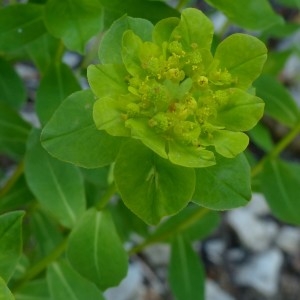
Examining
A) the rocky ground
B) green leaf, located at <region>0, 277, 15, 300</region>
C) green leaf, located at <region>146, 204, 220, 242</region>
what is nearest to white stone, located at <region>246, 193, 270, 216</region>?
the rocky ground

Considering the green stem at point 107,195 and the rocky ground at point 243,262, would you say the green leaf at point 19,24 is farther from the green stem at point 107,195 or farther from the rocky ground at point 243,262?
the rocky ground at point 243,262

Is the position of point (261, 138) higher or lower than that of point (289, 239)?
higher

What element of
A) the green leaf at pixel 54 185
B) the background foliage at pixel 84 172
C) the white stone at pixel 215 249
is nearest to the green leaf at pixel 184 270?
the background foliage at pixel 84 172

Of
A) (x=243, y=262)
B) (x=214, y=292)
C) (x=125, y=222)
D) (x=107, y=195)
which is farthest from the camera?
(x=243, y=262)

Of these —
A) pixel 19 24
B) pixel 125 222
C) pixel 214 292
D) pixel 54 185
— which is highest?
pixel 19 24

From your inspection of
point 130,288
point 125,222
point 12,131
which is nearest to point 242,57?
point 12,131

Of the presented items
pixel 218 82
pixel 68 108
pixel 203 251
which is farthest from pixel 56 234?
pixel 203 251

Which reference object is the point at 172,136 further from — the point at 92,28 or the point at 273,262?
the point at 273,262

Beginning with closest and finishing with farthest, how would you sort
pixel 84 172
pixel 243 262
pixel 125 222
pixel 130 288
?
pixel 84 172, pixel 125 222, pixel 130 288, pixel 243 262

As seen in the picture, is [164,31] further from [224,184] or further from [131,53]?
[224,184]
